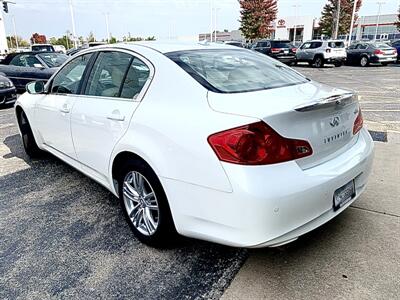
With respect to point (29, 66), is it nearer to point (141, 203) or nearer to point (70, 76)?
point (70, 76)

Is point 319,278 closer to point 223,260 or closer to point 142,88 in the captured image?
point 223,260

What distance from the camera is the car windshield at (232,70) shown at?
2590 millimetres

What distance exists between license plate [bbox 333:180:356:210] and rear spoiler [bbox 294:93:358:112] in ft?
1.87

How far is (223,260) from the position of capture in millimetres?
2674

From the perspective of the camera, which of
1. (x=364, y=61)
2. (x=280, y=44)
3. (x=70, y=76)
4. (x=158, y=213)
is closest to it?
(x=158, y=213)

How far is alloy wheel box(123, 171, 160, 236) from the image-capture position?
2.75 metres

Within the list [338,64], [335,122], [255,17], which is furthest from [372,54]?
[255,17]

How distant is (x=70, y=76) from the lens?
3.91 meters

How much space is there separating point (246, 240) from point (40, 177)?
127 inches

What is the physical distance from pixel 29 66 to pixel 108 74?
921 cm

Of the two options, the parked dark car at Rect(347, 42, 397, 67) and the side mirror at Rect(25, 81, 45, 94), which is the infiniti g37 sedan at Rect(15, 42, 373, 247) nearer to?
the side mirror at Rect(25, 81, 45, 94)

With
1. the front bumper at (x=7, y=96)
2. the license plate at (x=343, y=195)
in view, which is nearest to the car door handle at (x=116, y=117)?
the license plate at (x=343, y=195)

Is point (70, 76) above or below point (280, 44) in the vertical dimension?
above

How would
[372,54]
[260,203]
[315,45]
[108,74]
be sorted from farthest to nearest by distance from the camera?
[315,45] < [372,54] < [108,74] < [260,203]
